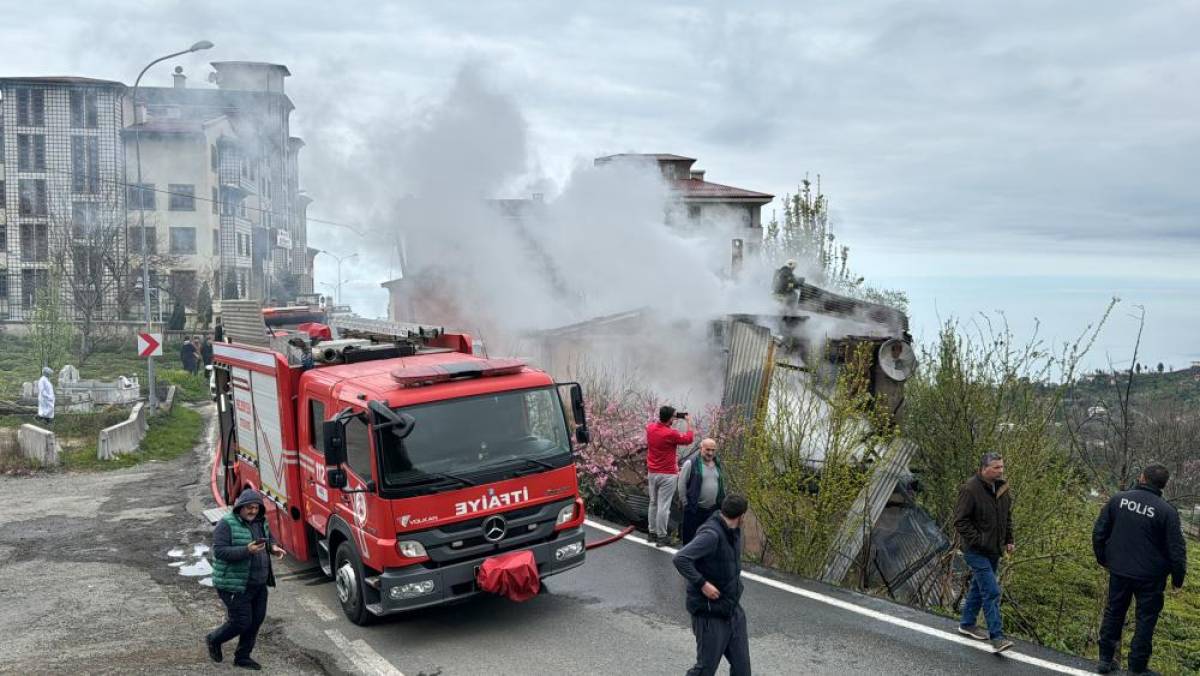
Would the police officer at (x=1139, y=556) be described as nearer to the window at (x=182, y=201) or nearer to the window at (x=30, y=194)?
the window at (x=182, y=201)

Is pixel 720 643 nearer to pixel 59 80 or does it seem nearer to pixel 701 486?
pixel 701 486

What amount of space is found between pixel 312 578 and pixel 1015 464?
9.79 meters

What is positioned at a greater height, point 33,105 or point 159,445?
point 33,105

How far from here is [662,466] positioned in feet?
35.4

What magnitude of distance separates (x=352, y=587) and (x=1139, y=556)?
21.9ft

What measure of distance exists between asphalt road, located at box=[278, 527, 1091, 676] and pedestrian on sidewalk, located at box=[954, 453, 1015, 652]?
312mm

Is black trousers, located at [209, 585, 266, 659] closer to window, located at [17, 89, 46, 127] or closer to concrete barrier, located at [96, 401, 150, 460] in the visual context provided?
concrete barrier, located at [96, 401, 150, 460]

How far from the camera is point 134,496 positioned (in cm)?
1529

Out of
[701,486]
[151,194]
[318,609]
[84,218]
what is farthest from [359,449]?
[151,194]

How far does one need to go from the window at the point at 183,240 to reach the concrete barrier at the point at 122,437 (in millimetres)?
30277

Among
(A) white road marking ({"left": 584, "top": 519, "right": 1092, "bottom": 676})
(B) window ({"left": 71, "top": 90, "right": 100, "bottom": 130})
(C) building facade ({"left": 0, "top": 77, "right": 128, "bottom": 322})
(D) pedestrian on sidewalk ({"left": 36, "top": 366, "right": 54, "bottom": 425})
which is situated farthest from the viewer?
(B) window ({"left": 71, "top": 90, "right": 100, "bottom": 130})

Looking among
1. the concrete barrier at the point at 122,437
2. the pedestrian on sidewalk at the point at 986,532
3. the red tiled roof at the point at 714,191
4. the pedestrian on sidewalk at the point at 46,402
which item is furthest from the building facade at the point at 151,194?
the pedestrian on sidewalk at the point at 986,532

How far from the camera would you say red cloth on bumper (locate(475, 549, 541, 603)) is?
783 cm

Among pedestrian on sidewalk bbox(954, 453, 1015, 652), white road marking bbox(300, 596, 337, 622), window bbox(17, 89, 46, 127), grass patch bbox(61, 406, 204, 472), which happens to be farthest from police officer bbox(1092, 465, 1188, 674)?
window bbox(17, 89, 46, 127)
